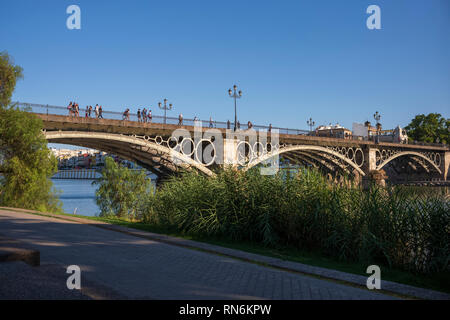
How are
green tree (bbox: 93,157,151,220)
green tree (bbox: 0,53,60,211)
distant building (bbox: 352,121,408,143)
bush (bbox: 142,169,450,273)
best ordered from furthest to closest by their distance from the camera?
distant building (bbox: 352,121,408,143) < green tree (bbox: 93,157,151,220) < green tree (bbox: 0,53,60,211) < bush (bbox: 142,169,450,273)

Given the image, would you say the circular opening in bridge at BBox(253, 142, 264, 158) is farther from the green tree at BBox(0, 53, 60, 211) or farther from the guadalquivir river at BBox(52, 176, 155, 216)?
the green tree at BBox(0, 53, 60, 211)

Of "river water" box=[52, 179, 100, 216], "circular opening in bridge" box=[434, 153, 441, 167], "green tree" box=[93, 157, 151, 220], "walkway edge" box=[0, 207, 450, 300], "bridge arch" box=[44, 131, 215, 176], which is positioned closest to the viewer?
"walkway edge" box=[0, 207, 450, 300]

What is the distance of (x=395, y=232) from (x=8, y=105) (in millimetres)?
23217

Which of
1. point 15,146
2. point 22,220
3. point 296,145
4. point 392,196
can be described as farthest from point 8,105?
point 296,145

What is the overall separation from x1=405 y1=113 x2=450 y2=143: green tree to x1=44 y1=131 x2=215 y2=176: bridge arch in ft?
256

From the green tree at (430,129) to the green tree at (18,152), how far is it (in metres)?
88.5

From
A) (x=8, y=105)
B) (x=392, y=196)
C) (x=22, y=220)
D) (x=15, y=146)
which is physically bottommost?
(x=22, y=220)

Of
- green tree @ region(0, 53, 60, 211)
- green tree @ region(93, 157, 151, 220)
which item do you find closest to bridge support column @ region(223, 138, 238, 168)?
green tree @ region(93, 157, 151, 220)

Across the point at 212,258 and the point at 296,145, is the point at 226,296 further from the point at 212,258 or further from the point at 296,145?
the point at 296,145

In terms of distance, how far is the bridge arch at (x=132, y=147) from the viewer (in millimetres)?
24562

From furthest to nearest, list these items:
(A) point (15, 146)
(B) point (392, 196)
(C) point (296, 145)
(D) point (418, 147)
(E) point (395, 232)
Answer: (D) point (418, 147) → (C) point (296, 145) → (A) point (15, 146) → (B) point (392, 196) → (E) point (395, 232)

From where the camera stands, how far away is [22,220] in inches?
532

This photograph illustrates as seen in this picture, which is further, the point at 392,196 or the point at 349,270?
the point at 392,196

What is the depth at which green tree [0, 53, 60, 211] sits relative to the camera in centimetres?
2155
